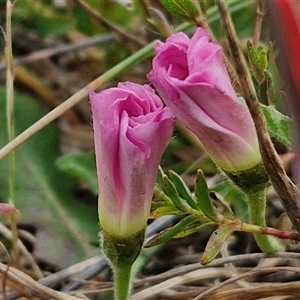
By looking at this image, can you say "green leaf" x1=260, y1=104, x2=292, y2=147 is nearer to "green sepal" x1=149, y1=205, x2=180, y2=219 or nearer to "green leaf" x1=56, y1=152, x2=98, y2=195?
"green sepal" x1=149, y1=205, x2=180, y2=219

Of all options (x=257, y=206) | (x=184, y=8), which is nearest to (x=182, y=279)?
(x=257, y=206)

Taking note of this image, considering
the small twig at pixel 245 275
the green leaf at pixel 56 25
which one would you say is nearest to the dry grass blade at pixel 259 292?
the small twig at pixel 245 275

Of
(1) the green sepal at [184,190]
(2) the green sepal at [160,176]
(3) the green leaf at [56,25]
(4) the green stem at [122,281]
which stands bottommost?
(4) the green stem at [122,281]

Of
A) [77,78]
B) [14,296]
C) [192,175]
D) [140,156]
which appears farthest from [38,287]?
[77,78]

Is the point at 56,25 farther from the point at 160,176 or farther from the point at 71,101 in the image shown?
the point at 160,176

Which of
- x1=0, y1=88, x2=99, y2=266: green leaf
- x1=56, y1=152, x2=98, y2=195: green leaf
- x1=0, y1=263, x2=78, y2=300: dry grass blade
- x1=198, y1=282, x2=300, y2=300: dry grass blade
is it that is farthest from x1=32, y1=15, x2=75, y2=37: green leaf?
x1=198, y1=282, x2=300, y2=300: dry grass blade

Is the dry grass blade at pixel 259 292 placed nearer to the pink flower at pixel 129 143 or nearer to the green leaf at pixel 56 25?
the pink flower at pixel 129 143
